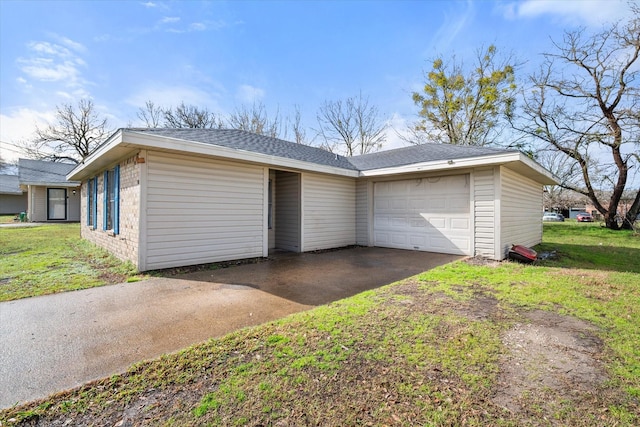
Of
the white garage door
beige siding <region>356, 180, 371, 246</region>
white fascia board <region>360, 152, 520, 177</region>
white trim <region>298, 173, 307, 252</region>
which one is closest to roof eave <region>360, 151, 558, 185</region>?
white fascia board <region>360, 152, 520, 177</region>

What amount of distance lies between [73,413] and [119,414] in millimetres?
300

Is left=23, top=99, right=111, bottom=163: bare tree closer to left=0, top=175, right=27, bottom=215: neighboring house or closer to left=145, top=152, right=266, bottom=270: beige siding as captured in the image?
left=0, top=175, right=27, bottom=215: neighboring house

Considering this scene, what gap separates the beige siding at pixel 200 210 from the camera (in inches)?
221

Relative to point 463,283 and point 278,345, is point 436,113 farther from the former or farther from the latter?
point 278,345

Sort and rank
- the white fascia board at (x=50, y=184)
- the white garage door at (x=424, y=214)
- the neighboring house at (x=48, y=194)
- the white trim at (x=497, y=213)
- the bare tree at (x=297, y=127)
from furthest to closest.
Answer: the bare tree at (x=297, y=127), the neighboring house at (x=48, y=194), the white fascia board at (x=50, y=184), the white garage door at (x=424, y=214), the white trim at (x=497, y=213)

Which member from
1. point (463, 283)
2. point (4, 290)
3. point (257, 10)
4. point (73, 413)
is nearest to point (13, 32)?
point (257, 10)

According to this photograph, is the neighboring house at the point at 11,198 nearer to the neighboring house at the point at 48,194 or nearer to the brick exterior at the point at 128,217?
the neighboring house at the point at 48,194

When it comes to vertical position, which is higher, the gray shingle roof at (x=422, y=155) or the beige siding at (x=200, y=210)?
the gray shingle roof at (x=422, y=155)

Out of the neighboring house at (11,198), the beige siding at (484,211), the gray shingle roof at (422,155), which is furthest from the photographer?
the neighboring house at (11,198)

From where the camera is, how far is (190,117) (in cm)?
2378

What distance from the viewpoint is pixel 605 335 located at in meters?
2.88

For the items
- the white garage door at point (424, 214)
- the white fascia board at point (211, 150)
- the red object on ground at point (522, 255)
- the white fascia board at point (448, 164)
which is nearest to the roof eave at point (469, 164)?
the white fascia board at point (448, 164)

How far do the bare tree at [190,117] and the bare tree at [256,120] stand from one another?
→ 2305 millimetres

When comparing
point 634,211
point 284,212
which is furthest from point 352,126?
point 634,211
